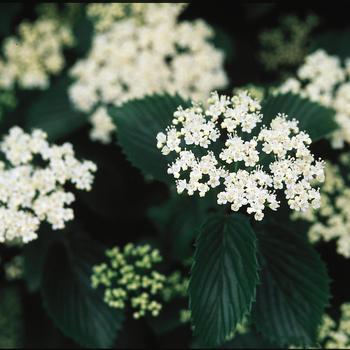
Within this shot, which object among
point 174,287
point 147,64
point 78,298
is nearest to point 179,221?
point 174,287

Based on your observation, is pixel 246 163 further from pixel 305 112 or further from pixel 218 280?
pixel 305 112

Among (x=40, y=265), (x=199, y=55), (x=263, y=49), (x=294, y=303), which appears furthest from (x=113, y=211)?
(x=263, y=49)

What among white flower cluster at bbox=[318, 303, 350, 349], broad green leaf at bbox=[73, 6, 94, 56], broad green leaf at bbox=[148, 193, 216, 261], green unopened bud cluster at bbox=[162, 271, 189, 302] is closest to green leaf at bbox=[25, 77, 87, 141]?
broad green leaf at bbox=[73, 6, 94, 56]

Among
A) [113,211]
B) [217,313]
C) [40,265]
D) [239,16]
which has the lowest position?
[217,313]

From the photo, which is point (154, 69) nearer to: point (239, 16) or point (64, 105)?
point (64, 105)

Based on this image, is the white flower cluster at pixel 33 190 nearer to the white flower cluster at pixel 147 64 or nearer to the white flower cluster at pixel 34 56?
the white flower cluster at pixel 147 64

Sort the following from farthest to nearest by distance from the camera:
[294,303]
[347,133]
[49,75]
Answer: [49,75] < [347,133] < [294,303]

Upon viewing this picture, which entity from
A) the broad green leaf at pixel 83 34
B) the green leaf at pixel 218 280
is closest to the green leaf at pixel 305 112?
the green leaf at pixel 218 280
